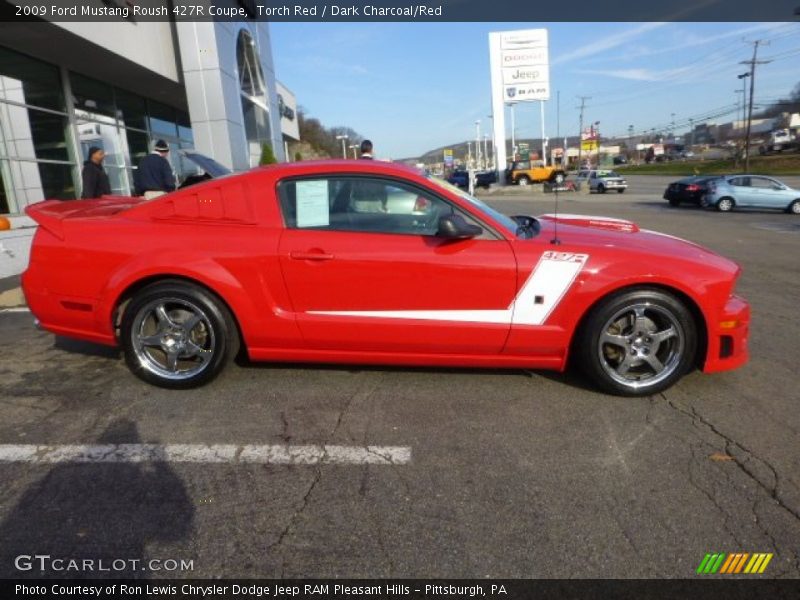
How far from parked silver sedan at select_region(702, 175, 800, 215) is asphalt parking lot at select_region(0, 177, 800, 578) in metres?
18.6

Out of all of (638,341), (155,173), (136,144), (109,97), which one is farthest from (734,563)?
(136,144)

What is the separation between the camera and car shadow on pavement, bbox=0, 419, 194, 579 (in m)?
1.94

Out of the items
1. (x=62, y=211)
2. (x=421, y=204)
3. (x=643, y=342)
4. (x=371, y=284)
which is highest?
(x=62, y=211)

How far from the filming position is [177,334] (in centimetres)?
339

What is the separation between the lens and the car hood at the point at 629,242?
3.20 metres

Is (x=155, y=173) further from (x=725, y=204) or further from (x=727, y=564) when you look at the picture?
(x=725, y=204)

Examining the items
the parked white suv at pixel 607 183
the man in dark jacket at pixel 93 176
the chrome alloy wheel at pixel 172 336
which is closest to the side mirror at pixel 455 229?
the chrome alloy wheel at pixel 172 336

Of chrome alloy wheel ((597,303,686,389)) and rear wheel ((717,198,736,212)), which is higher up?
chrome alloy wheel ((597,303,686,389))

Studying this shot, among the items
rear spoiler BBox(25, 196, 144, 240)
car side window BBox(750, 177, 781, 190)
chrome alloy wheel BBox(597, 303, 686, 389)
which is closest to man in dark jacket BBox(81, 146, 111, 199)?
rear spoiler BBox(25, 196, 144, 240)

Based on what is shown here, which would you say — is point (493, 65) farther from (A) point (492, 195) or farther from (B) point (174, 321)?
(B) point (174, 321)

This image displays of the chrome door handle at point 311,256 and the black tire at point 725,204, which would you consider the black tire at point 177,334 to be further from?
the black tire at point 725,204

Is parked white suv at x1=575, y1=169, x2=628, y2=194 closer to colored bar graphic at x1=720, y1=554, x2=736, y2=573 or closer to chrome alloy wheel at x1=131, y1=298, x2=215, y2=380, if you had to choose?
chrome alloy wheel at x1=131, y1=298, x2=215, y2=380

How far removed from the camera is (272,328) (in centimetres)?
330

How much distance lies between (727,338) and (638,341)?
560 millimetres
